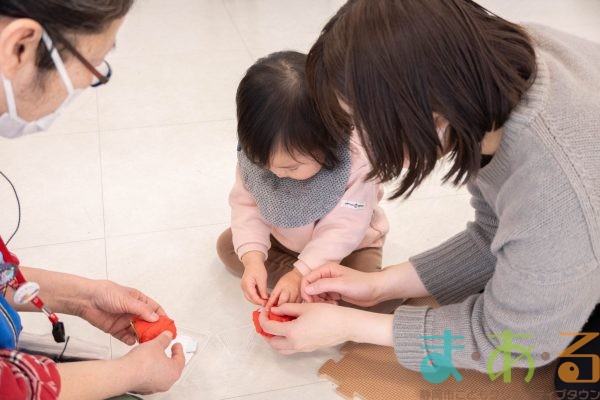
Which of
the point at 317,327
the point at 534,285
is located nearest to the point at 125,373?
the point at 317,327

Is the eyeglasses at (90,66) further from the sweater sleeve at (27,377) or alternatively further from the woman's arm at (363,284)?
the woman's arm at (363,284)

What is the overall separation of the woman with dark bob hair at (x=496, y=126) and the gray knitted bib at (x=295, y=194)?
0.70ft

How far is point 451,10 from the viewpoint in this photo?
78cm

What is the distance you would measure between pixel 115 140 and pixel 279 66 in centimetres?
94

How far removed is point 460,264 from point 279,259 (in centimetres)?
42

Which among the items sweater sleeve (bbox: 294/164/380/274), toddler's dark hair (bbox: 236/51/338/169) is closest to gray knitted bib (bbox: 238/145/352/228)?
sweater sleeve (bbox: 294/164/380/274)

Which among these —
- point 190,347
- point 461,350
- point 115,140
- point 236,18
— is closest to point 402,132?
point 461,350

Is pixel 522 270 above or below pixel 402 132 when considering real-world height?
below

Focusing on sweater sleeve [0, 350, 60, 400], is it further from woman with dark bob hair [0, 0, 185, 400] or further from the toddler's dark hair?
the toddler's dark hair

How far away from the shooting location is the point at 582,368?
1.05m

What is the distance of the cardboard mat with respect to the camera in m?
1.17

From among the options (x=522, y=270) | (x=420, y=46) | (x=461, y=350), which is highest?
(x=420, y=46)

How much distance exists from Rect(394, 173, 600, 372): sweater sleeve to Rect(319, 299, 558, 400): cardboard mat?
154 mm

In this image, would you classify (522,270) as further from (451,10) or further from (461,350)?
(451,10)
